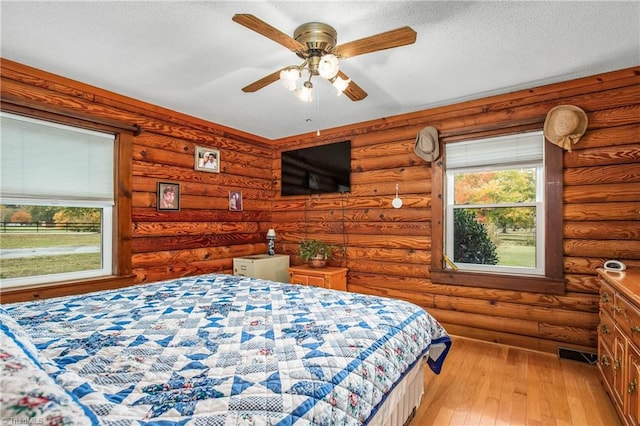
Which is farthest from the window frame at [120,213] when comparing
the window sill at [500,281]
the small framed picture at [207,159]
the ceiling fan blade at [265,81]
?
the window sill at [500,281]

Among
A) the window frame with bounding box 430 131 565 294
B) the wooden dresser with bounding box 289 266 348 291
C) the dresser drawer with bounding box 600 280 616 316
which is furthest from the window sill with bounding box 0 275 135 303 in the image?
the dresser drawer with bounding box 600 280 616 316

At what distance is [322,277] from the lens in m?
3.64

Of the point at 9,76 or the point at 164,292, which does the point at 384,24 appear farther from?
the point at 9,76

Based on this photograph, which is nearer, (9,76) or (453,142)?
(9,76)

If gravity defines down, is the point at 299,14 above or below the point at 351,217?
above

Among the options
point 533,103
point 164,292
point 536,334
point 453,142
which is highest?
point 533,103

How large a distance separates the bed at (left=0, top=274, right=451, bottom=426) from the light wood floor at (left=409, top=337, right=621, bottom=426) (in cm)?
23

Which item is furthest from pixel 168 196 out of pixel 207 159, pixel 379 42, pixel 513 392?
pixel 513 392

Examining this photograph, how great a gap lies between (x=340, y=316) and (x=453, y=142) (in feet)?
7.84

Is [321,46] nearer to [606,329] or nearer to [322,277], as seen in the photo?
[322,277]

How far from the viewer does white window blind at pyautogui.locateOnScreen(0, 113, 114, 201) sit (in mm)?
2459

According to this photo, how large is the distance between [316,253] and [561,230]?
7.91 ft

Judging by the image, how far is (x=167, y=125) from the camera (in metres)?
3.42

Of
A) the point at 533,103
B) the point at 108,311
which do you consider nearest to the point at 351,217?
the point at 533,103
